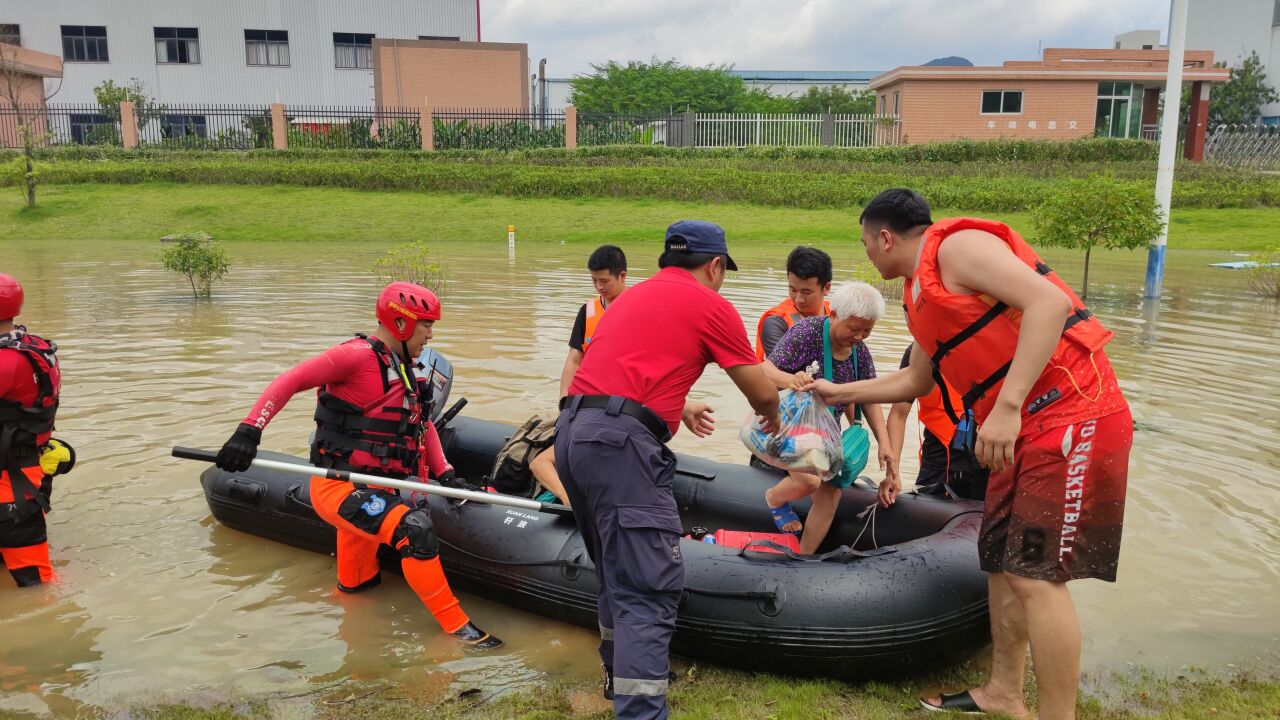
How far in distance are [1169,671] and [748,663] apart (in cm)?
173

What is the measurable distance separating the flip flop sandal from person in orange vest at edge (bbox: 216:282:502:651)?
1816 mm

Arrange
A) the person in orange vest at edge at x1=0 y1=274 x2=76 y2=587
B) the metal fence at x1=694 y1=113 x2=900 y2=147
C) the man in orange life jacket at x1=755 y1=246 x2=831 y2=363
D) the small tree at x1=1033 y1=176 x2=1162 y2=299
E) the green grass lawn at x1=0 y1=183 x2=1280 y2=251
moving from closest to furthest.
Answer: the person in orange vest at edge at x1=0 y1=274 x2=76 y2=587, the man in orange life jacket at x1=755 y1=246 x2=831 y2=363, the small tree at x1=1033 y1=176 x2=1162 y2=299, the green grass lawn at x1=0 y1=183 x2=1280 y2=251, the metal fence at x1=694 y1=113 x2=900 y2=147

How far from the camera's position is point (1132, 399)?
28.3ft

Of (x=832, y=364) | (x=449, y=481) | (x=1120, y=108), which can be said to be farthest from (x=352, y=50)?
Answer: (x=832, y=364)

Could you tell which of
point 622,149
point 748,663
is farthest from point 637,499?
point 622,149

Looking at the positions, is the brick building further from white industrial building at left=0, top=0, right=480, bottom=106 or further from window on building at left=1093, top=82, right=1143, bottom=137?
white industrial building at left=0, top=0, right=480, bottom=106

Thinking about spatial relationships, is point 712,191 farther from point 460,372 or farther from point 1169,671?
point 1169,671

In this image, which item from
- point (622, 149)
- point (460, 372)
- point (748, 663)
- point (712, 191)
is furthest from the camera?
point (622, 149)

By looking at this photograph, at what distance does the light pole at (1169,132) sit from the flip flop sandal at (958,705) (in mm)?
11667

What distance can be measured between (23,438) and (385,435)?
1765 millimetres

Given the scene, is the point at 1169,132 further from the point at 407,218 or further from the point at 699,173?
the point at 407,218

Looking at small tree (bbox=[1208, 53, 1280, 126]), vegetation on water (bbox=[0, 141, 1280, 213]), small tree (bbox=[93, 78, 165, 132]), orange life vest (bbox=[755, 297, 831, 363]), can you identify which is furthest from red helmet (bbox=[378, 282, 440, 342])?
small tree (bbox=[1208, 53, 1280, 126])

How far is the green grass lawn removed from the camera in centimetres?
2297

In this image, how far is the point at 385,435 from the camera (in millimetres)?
4398
